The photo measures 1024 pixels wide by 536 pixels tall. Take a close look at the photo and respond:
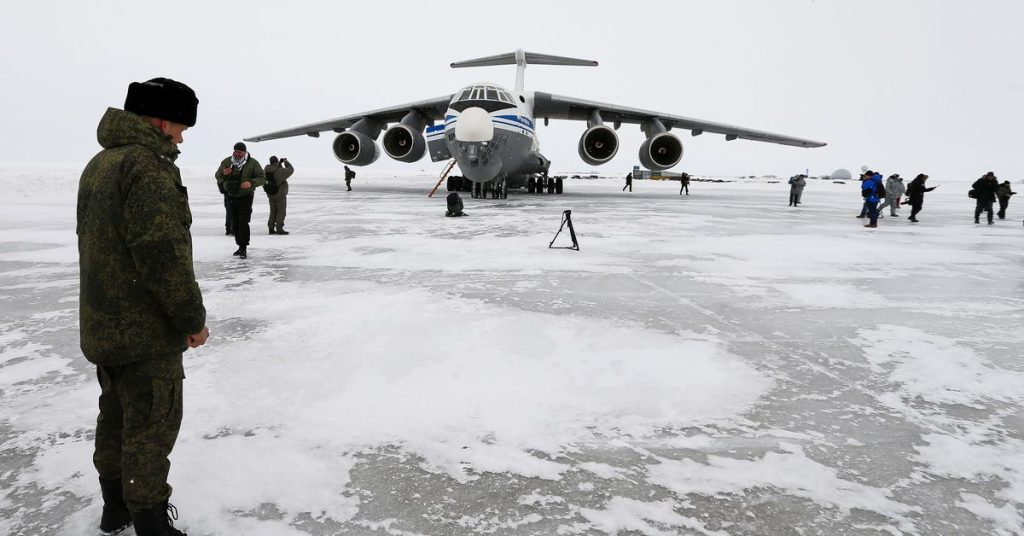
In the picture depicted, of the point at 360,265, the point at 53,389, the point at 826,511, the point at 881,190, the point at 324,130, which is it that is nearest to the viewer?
the point at 826,511

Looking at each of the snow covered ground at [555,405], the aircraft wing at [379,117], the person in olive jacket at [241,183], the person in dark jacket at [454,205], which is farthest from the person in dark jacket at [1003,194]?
the person in olive jacket at [241,183]

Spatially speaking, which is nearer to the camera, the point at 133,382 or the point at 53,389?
the point at 133,382

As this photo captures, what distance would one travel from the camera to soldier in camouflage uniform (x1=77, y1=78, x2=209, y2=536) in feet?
5.88

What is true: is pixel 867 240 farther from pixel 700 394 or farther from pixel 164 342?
pixel 164 342

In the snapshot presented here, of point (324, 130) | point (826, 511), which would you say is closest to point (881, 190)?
point (826, 511)

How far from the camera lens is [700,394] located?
3.16 m

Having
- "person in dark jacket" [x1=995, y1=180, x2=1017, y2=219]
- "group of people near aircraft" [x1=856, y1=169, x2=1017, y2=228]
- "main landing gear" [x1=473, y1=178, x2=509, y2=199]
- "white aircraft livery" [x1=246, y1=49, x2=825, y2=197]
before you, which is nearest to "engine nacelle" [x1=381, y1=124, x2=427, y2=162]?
"white aircraft livery" [x1=246, y1=49, x2=825, y2=197]

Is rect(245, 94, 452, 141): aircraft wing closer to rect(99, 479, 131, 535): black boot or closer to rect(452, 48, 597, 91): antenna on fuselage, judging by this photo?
rect(452, 48, 597, 91): antenna on fuselage

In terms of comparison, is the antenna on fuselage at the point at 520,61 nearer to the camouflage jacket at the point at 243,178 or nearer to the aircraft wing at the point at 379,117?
the aircraft wing at the point at 379,117

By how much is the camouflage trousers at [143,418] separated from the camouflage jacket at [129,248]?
0.07 meters

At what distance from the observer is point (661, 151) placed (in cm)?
1992

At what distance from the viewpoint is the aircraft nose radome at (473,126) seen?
15164 millimetres

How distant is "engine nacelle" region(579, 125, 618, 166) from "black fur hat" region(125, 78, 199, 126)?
17.7 metres

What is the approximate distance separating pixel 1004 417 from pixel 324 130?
24413 millimetres
